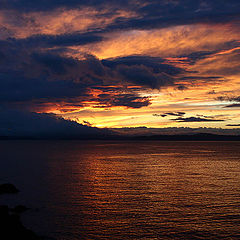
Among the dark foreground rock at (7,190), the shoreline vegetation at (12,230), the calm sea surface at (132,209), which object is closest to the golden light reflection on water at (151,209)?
the calm sea surface at (132,209)

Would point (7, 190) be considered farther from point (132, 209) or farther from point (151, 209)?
point (151, 209)

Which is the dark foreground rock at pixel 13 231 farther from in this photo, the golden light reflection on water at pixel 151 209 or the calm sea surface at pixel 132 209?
the golden light reflection on water at pixel 151 209

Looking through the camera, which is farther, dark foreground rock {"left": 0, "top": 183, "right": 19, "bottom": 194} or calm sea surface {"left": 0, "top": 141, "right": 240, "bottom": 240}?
dark foreground rock {"left": 0, "top": 183, "right": 19, "bottom": 194}

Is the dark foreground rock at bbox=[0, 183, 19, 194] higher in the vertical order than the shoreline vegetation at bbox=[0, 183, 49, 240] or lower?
higher

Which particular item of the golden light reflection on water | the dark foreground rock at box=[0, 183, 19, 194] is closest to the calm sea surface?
the golden light reflection on water

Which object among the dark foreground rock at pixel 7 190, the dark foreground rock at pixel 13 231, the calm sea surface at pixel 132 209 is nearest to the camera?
the dark foreground rock at pixel 13 231

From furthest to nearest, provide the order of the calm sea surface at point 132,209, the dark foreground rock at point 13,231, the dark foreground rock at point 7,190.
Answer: the dark foreground rock at point 7,190, the calm sea surface at point 132,209, the dark foreground rock at point 13,231

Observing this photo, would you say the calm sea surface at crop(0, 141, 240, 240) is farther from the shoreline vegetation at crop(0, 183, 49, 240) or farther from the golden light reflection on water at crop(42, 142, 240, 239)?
the shoreline vegetation at crop(0, 183, 49, 240)

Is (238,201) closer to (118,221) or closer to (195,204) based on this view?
(195,204)

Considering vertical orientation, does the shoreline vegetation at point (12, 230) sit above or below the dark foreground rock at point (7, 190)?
below

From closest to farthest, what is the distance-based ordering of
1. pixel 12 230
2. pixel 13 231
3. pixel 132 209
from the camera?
pixel 13 231 < pixel 12 230 < pixel 132 209

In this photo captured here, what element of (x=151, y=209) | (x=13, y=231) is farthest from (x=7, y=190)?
(x=151, y=209)

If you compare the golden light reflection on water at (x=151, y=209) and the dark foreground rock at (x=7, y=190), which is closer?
the golden light reflection on water at (x=151, y=209)

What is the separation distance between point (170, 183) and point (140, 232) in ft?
115
